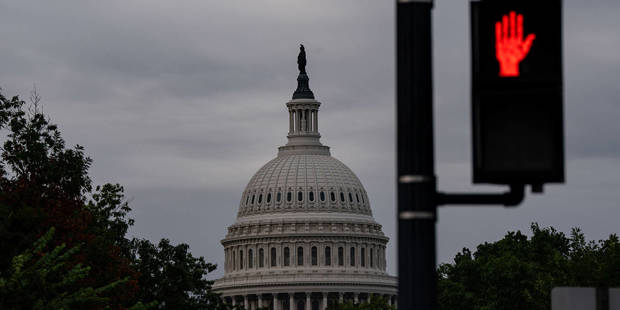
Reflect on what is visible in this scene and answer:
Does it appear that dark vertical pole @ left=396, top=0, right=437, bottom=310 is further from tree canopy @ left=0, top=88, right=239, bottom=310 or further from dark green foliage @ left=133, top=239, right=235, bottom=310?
dark green foliage @ left=133, top=239, right=235, bottom=310

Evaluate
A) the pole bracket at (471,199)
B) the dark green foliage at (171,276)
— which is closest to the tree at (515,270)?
the dark green foliage at (171,276)

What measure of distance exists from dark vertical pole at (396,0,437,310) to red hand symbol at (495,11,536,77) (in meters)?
0.51

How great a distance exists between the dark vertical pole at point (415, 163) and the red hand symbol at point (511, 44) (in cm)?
51

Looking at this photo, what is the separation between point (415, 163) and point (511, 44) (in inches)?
35.0

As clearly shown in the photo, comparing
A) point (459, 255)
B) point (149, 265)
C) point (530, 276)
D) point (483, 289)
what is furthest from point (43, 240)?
point (459, 255)

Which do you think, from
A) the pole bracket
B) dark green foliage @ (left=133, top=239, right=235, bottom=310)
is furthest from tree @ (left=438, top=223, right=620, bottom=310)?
the pole bracket

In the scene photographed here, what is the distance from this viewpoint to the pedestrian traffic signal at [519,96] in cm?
818

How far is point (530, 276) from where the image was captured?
123938mm

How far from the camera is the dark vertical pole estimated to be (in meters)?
8.55

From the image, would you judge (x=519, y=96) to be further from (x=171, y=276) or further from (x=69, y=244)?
(x=171, y=276)

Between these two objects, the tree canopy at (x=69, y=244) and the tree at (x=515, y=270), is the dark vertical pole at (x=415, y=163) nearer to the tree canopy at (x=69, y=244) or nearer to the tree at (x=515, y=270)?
the tree canopy at (x=69, y=244)

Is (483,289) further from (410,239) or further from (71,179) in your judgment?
(410,239)

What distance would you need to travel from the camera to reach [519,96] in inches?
324

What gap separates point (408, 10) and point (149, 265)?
87592mm
